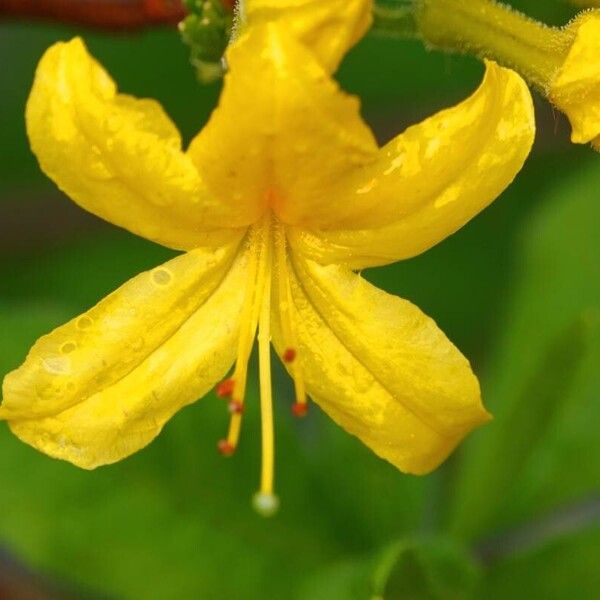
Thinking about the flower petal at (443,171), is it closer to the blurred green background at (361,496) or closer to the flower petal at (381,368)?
the flower petal at (381,368)

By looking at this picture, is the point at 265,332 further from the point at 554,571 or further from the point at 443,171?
the point at 554,571

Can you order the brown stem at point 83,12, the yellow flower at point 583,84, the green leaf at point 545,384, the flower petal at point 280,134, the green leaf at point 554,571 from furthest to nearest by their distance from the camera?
1. the green leaf at point 554,571
2. the green leaf at point 545,384
3. the brown stem at point 83,12
4. the yellow flower at point 583,84
5. the flower petal at point 280,134

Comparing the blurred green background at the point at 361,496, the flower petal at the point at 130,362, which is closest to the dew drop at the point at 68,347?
the flower petal at the point at 130,362

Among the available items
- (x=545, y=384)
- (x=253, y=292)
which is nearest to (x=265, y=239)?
(x=253, y=292)

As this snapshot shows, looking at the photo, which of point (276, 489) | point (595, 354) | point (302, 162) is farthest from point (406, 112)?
point (302, 162)

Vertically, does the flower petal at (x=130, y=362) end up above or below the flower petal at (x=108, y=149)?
below

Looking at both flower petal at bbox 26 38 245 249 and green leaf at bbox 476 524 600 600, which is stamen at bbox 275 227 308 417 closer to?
flower petal at bbox 26 38 245 249

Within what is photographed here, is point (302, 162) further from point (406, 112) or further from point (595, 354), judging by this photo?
point (406, 112)
